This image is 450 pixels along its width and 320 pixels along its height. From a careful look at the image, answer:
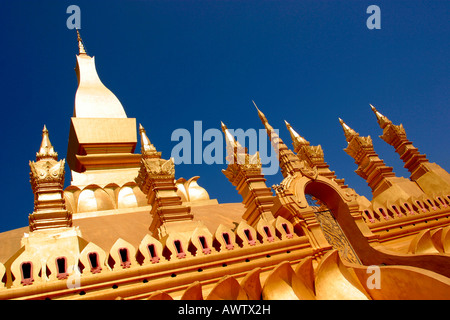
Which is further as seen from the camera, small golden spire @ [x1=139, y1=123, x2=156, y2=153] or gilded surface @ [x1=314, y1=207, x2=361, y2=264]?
small golden spire @ [x1=139, y1=123, x2=156, y2=153]

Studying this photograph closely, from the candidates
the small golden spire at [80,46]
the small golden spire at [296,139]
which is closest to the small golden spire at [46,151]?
the small golden spire at [296,139]

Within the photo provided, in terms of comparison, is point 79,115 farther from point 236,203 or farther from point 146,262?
point 146,262

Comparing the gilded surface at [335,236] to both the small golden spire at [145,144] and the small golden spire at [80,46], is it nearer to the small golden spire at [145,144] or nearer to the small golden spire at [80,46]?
the small golden spire at [145,144]

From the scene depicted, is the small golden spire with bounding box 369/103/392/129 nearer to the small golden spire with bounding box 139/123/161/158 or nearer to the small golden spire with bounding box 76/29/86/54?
the small golden spire with bounding box 139/123/161/158

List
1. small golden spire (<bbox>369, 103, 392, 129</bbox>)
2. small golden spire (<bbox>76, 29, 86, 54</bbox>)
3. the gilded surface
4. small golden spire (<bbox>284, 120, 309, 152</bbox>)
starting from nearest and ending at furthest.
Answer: the gilded surface < small golden spire (<bbox>284, 120, 309, 152</bbox>) < small golden spire (<bbox>369, 103, 392, 129</bbox>) < small golden spire (<bbox>76, 29, 86, 54</bbox>)

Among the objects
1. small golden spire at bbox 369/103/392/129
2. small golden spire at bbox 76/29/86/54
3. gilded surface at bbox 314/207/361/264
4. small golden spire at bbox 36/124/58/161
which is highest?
small golden spire at bbox 76/29/86/54

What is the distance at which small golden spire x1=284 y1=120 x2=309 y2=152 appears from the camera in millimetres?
13988

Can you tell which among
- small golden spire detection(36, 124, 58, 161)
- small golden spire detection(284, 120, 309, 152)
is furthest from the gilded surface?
small golden spire detection(36, 124, 58, 161)

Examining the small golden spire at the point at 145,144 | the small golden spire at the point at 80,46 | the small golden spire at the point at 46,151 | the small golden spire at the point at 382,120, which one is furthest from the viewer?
the small golden spire at the point at 80,46

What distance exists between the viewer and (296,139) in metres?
14.3

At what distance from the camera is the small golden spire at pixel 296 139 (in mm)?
13988

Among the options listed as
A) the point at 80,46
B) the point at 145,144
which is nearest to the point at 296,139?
the point at 145,144

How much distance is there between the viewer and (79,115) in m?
22.4

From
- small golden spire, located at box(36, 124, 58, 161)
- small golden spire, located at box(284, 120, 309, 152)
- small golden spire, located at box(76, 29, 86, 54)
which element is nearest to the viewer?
small golden spire, located at box(36, 124, 58, 161)
